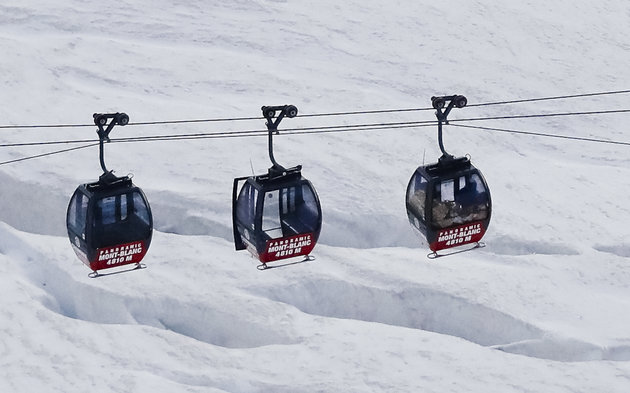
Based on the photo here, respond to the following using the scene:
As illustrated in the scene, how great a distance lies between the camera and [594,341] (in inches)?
1233

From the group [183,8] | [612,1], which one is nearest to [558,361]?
[183,8]

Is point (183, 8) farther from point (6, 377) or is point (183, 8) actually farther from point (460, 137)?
point (6, 377)

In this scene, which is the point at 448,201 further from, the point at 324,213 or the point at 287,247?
the point at 324,213

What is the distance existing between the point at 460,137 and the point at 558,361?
901 centimetres

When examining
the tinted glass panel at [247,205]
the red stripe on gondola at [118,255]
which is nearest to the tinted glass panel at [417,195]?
the tinted glass panel at [247,205]

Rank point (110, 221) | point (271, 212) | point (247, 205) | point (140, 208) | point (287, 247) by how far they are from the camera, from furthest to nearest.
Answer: point (271, 212) < point (287, 247) < point (247, 205) < point (140, 208) < point (110, 221)

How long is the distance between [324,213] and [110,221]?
1217 centimetres

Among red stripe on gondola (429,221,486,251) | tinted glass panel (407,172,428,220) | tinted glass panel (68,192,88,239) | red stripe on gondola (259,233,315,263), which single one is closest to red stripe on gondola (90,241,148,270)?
tinted glass panel (68,192,88,239)

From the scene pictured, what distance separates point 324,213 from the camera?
33188 mm

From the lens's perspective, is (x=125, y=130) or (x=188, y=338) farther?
(x=125, y=130)

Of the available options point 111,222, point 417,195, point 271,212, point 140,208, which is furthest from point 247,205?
point 417,195

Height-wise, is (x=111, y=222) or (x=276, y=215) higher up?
(x=111, y=222)

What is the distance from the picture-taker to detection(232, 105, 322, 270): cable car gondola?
850 inches

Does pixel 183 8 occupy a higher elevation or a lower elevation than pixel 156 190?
higher
